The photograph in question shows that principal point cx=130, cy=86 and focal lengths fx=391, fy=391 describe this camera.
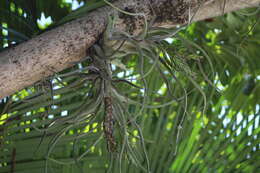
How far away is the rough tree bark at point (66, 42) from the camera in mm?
440

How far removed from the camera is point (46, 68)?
46 centimetres

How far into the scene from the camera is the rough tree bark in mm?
440

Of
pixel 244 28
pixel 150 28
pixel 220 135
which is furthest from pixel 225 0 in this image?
pixel 244 28

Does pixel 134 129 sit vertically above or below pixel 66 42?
below

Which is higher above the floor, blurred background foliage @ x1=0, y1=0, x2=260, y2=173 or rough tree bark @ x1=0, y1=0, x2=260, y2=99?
rough tree bark @ x1=0, y1=0, x2=260, y2=99

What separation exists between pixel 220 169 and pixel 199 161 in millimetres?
46

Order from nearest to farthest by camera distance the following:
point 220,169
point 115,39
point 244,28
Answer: point 115,39
point 220,169
point 244,28

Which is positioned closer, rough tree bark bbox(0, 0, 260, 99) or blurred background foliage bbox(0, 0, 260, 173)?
rough tree bark bbox(0, 0, 260, 99)

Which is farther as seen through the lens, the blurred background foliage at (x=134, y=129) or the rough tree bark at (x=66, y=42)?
the blurred background foliage at (x=134, y=129)

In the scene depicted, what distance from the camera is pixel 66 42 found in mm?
450

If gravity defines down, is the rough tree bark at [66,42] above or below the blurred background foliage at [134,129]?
above

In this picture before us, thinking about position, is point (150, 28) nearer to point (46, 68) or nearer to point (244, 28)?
point (46, 68)

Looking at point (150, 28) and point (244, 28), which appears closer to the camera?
point (150, 28)

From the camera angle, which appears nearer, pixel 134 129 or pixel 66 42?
pixel 66 42
